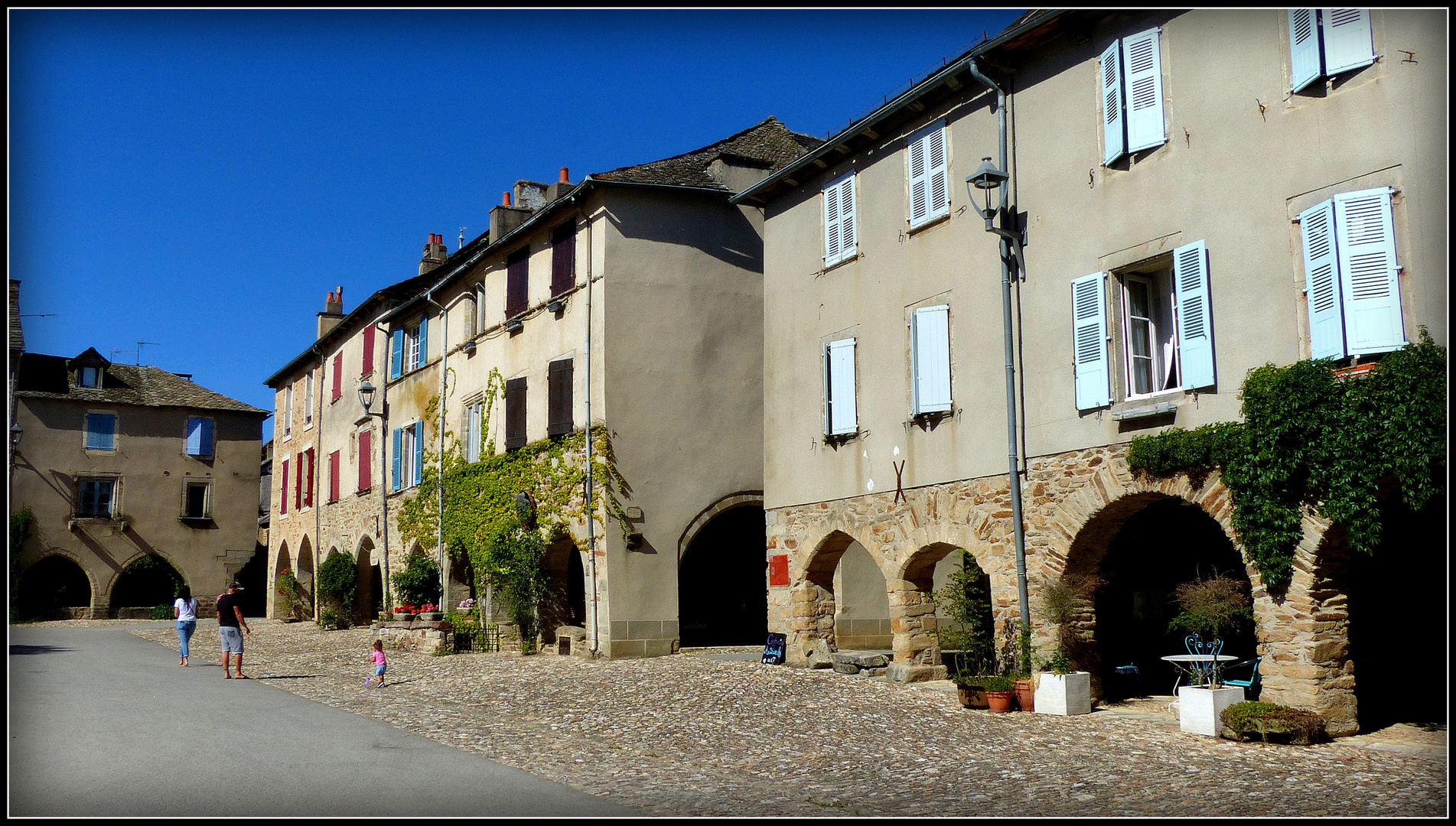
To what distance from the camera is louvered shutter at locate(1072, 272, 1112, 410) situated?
11938 millimetres

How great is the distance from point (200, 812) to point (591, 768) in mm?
3084

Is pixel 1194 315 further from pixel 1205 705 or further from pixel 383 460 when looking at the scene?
pixel 383 460

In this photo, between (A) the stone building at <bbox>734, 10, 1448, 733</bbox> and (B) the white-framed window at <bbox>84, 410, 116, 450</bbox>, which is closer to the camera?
(A) the stone building at <bbox>734, 10, 1448, 733</bbox>

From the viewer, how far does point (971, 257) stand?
1388cm

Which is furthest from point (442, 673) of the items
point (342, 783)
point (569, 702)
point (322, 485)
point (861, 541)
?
point (322, 485)

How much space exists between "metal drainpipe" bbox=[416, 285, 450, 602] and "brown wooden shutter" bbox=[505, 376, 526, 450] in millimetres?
2904

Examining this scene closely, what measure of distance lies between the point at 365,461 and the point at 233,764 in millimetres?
20625

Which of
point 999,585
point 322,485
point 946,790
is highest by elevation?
point 322,485

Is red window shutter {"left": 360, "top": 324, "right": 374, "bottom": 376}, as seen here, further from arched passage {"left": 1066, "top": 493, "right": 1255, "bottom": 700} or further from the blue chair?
the blue chair

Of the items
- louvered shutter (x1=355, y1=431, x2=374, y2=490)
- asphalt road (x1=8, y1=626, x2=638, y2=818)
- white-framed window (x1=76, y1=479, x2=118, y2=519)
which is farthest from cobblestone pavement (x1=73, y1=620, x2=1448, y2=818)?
white-framed window (x1=76, y1=479, x2=118, y2=519)

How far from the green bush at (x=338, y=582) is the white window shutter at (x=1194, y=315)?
22153 millimetres

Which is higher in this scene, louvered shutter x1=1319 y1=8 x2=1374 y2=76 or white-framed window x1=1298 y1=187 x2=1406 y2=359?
louvered shutter x1=1319 y1=8 x2=1374 y2=76

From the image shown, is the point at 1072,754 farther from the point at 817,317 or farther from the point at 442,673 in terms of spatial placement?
the point at 442,673

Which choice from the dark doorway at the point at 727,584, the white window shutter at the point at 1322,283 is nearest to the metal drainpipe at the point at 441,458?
the dark doorway at the point at 727,584
